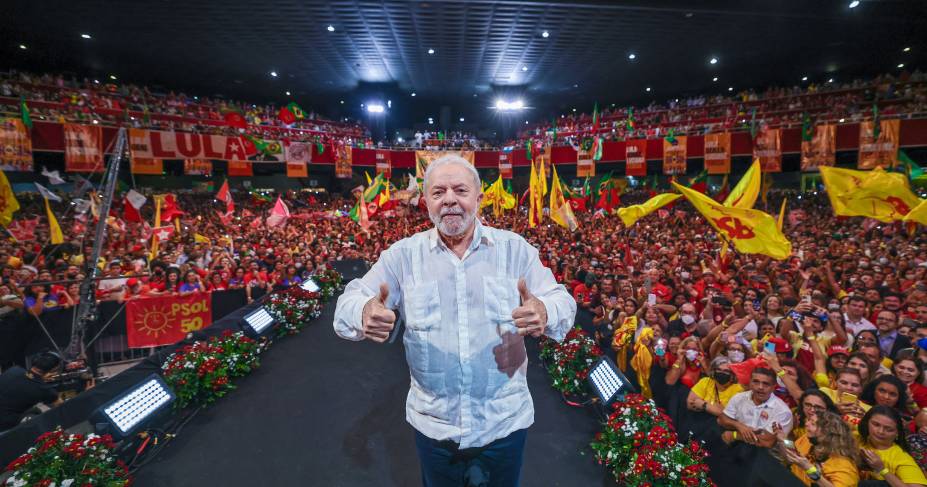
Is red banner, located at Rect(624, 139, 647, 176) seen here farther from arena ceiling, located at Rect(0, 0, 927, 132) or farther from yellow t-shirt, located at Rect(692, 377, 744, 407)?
yellow t-shirt, located at Rect(692, 377, 744, 407)

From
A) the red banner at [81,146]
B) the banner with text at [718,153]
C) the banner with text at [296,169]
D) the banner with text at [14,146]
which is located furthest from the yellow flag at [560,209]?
the banner with text at [14,146]

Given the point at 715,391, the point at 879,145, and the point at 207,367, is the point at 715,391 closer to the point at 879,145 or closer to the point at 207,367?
the point at 207,367

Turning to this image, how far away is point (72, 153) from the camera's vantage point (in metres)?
15.8

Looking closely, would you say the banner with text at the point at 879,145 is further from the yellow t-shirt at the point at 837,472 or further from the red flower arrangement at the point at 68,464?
the red flower arrangement at the point at 68,464

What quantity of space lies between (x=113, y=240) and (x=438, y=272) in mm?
15939

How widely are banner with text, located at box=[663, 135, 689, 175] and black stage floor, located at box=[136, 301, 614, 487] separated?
1671cm

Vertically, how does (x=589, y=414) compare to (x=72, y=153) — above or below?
below

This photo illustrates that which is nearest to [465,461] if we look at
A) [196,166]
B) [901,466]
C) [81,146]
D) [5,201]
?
→ [901,466]

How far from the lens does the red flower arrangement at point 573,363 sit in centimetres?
539

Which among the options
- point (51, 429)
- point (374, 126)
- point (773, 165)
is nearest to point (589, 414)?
point (51, 429)

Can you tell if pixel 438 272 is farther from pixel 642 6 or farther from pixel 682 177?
pixel 682 177

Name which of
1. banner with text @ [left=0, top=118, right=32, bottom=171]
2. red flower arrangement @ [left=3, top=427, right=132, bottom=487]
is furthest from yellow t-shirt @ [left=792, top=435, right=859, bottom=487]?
banner with text @ [left=0, top=118, right=32, bottom=171]

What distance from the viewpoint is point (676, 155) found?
19.2m

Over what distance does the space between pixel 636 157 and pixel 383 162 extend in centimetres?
1691
